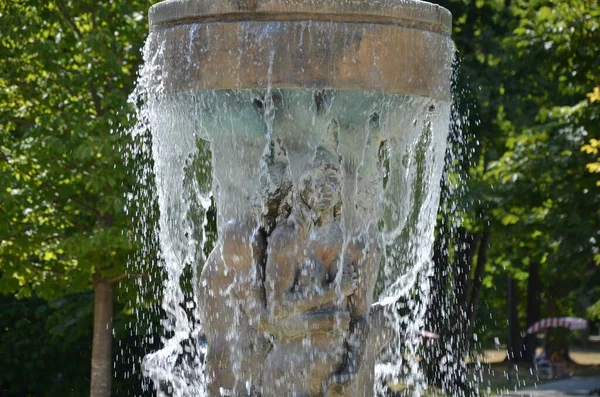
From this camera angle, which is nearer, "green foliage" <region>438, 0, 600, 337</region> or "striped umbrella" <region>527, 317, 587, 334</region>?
"green foliage" <region>438, 0, 600, 337</region>

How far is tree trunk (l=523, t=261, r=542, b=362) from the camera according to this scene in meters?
29.7

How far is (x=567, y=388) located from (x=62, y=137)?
11400 millimetres

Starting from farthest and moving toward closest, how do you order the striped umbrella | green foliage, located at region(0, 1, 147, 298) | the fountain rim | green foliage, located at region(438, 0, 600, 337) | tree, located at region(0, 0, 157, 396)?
the striped umbrella
green foliage, located at region(438, 0, 600, 337)
tree, located at region(0, 0, 157, 396)
green foliage, located at region(0, 1, 147, 298)
the fountain rim

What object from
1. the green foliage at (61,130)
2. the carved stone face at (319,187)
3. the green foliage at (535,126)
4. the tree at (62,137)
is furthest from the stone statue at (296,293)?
the green foliage at (535,126)

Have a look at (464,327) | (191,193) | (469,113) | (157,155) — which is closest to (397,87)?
(157,155)

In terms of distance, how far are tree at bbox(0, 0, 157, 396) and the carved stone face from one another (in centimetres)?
608

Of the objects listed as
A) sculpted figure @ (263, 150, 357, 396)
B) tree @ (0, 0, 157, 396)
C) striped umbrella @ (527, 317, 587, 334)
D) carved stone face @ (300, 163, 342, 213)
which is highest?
striped umbrella @ (527, 317, 587, 334)

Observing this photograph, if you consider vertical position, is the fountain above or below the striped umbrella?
below

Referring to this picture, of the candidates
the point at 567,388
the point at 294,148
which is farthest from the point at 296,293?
the point at 567,388

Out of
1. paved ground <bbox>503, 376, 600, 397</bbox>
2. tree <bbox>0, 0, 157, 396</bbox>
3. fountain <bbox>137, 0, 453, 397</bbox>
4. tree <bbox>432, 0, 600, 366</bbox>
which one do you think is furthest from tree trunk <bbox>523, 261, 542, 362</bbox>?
fountain <bbox>137, 0, 453, 397</bbox>

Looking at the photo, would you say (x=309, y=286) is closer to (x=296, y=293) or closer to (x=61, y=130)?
(x=296, y=293)

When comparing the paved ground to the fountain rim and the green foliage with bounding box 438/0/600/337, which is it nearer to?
the green foliage with bounding box 438/0/600/337

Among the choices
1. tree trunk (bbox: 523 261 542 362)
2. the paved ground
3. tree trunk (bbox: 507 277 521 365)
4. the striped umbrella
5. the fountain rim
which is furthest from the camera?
tree trunk (bbox: 507 277 521 365)

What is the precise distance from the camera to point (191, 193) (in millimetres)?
10102
